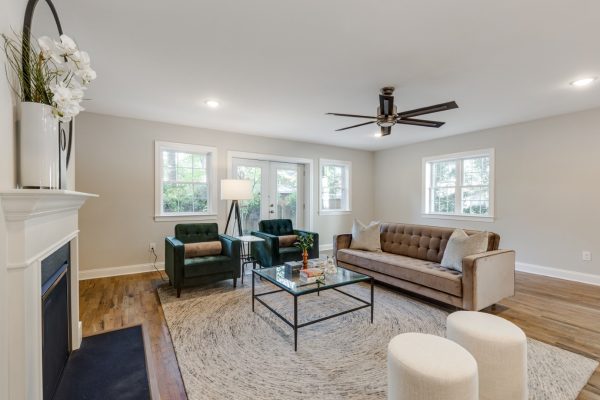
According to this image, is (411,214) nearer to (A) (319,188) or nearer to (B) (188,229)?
(A) (319,188)

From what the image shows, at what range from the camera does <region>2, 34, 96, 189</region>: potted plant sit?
1.15 m

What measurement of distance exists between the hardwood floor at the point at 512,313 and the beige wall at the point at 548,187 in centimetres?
54

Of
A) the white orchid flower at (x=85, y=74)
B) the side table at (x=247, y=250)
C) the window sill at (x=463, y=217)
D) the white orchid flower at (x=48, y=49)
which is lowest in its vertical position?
the side table at (x=247, y=250)

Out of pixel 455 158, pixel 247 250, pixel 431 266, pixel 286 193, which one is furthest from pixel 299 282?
pixel 455 158

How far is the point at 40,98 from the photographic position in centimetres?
122

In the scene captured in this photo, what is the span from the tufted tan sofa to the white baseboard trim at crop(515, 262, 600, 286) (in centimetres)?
184

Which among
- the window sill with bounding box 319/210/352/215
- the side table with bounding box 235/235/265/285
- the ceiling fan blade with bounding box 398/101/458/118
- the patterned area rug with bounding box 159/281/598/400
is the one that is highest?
the ceiling fan blade with bounding box 398/101/458/118

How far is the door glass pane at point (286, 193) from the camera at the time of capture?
19.3 feet

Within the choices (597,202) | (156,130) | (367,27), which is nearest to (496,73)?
(367,27)

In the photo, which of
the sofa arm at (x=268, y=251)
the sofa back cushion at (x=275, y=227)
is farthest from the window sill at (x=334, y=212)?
the sofa arm at (x=268, y=251)

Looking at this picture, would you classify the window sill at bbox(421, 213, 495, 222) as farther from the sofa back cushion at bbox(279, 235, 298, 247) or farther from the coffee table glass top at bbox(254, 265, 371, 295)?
the coffee table glass top at bbox(254, 265, 371, 295)

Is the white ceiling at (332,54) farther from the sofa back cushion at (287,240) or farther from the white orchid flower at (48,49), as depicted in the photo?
the sofa back cushion at (287,240)

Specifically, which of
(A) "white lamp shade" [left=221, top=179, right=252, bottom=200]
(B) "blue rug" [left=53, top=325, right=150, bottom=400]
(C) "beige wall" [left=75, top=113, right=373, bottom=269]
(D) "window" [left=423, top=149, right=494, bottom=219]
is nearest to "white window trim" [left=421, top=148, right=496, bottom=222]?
(D) "window" [left=423, top=149, right=494, bottom=219]

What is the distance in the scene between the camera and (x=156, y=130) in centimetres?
453
